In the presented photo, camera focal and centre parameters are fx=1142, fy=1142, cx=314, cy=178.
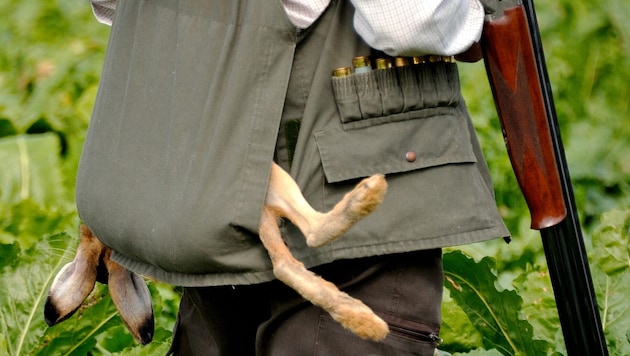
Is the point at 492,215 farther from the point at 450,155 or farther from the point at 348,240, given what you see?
the point at 348,240

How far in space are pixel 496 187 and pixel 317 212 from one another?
2723mm

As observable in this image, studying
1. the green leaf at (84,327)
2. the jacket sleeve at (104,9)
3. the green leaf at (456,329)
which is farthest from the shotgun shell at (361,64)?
the green leaf at (84,327)

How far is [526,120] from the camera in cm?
224

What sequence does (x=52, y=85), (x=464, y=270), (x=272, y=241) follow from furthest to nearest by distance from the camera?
(x=52, y=85), (x=464, y=270), (x=272, y=241)

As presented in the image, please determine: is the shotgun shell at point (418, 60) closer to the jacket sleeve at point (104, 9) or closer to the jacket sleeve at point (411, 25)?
the jacket sleeve at point (411, 25)

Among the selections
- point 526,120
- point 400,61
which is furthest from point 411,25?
point 526,120

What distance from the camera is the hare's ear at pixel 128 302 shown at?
241cm

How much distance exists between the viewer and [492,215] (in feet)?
6.78

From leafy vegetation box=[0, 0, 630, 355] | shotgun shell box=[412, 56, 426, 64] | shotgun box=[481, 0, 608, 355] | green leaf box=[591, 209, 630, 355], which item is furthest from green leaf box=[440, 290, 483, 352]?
shotgun shell box=[412, 56, 426, 64]

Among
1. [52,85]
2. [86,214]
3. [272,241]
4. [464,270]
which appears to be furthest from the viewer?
[52,85]

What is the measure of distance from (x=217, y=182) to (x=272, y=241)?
140mm

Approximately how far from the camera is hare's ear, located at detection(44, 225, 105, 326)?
2.35 metres

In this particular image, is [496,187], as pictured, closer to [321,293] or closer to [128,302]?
[128,302]

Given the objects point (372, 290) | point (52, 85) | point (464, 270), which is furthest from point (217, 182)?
point (52, 85)
